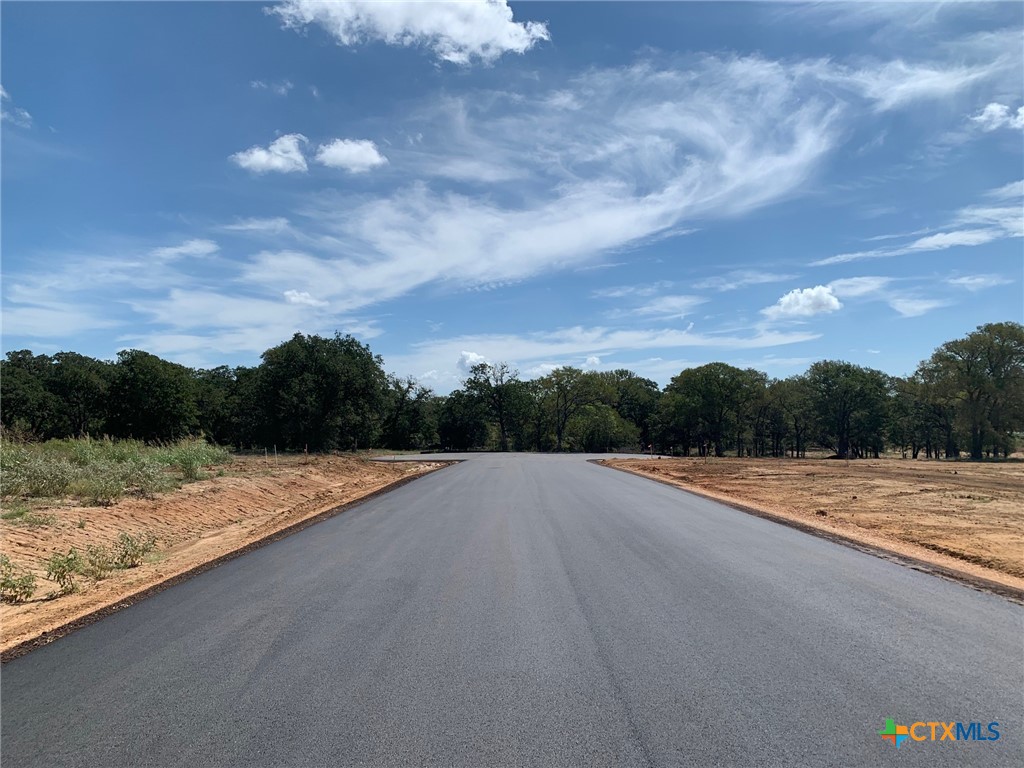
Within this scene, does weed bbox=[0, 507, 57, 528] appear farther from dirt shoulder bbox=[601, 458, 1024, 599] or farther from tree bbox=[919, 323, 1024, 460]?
tree bbox=[919, 323, 1024, 460]

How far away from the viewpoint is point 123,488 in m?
14.6

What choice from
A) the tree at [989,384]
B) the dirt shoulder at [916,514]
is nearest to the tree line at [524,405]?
the tree at [989,384]

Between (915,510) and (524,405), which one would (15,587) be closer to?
(915,510)

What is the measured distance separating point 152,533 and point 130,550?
241cm

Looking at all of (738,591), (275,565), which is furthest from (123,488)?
(738,591)

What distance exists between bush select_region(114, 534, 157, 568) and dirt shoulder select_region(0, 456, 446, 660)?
18 cm

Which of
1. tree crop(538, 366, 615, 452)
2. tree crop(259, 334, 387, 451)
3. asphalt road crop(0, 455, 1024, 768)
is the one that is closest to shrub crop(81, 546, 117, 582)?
asphalt road crop(0, 455, 1024, 768)

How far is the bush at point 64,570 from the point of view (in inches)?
314

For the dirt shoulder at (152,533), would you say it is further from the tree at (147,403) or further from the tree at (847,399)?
the tree at (847,399)

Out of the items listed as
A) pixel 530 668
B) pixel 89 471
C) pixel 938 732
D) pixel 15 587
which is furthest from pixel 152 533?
pixel 938 732

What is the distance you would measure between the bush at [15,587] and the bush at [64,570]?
29 cm

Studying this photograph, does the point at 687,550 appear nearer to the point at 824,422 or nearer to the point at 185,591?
the point at 185,591

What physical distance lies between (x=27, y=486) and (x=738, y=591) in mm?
13962

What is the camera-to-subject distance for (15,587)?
24.4ft
